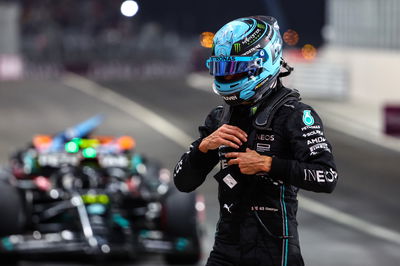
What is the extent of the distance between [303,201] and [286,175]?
15044mm

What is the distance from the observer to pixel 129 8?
618 cm

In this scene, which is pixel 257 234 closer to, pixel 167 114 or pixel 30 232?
pixel 30 232

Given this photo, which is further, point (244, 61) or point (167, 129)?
point (167, 129)

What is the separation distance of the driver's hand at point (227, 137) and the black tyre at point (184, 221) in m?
8.14

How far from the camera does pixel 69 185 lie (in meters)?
13.8

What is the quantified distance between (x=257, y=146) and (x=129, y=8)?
1147 millimetres

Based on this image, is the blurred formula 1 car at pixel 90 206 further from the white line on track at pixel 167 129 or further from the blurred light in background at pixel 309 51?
the blurred light in background at pixel 309 51

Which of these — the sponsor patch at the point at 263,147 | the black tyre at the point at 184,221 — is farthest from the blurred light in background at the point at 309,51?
the sponsor patch at the point at 263,147

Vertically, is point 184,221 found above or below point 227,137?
below

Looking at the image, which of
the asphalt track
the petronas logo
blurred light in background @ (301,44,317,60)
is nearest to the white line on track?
the asphalt track

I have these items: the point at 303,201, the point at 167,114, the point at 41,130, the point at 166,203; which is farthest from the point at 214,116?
the point at 167,114

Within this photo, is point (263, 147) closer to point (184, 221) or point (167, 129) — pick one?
point (184, 221)

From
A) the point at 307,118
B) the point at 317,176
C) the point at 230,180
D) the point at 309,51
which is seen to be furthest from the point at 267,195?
the point at 309,51

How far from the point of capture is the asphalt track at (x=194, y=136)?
1644 centimetres
